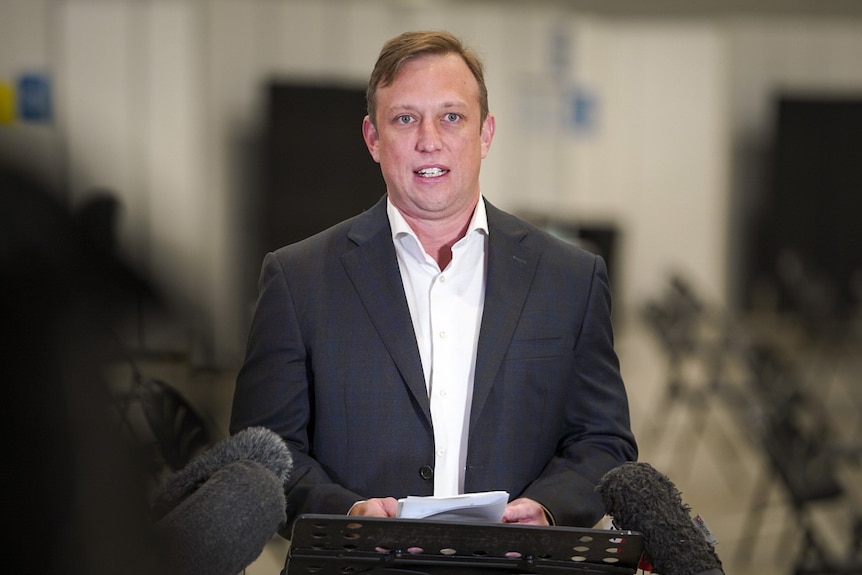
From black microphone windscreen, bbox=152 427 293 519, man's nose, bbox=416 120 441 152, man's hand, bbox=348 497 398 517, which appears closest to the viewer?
black microphone windscreen, bbox=152 427 293 519

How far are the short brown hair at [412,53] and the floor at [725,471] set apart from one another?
5.15ft

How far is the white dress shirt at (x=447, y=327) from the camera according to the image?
196 centimetres

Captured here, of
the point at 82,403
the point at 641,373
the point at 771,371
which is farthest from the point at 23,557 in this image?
the point at 641,373

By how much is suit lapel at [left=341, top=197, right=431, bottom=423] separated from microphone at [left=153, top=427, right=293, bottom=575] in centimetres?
46

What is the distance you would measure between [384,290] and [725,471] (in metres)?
5.10

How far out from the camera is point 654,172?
12.5 metres

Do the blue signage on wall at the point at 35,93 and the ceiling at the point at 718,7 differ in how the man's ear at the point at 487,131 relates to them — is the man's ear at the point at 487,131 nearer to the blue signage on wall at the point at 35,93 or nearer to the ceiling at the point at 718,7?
the blue signage on wall at the point at 35,93

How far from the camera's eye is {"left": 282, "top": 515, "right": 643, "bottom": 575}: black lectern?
1521mm

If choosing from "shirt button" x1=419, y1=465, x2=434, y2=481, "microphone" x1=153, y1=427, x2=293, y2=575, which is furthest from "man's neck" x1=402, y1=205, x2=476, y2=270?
"microphone" x1=153, y1=427, x2=293, y2=575

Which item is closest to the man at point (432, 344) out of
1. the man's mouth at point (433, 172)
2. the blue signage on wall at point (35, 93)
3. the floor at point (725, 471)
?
the man's mouth at point (433, 172)

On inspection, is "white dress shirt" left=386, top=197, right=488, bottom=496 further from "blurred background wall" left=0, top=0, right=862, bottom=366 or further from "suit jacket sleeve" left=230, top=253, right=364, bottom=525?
"blurred background wall" left=0, top=0, right=862, bottom=366

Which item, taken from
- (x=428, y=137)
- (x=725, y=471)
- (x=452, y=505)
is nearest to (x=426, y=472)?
(x=452, y=505)

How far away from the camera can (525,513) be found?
6.03 ft

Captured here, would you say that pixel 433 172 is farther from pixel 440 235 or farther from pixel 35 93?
pixel 35 93
